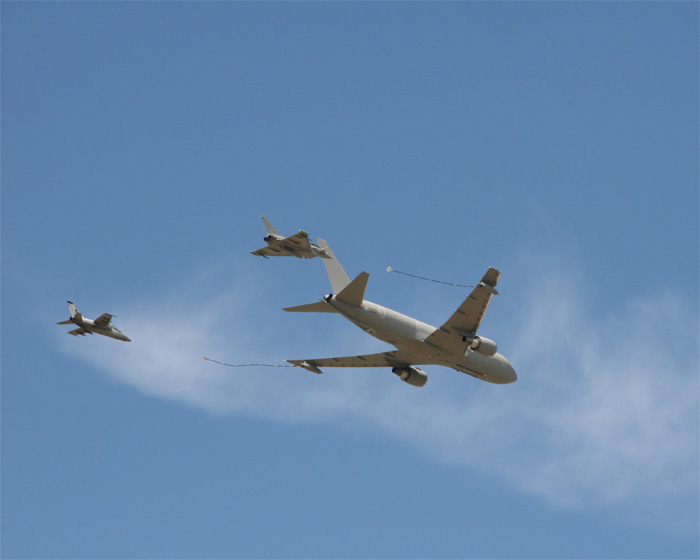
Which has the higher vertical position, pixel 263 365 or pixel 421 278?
pixel 421 278

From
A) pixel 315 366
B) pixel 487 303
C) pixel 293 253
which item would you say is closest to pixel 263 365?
pixel 315 366

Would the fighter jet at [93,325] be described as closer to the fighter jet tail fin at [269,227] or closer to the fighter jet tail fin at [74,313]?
the fighter jet tail fin at [74,313]

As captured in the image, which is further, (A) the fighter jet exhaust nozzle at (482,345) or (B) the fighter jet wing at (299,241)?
(A) the fighter jet exhaust nozzle at (482,345)

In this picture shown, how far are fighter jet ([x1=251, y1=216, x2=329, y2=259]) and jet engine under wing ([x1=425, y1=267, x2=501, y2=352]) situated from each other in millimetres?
8776

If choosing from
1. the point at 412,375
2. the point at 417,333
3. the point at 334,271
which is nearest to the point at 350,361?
the point at 412,375

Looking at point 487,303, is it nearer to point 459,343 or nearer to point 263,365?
point 459,343

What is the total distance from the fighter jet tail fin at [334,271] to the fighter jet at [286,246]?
762 centimetres

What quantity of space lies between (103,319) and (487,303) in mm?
25940

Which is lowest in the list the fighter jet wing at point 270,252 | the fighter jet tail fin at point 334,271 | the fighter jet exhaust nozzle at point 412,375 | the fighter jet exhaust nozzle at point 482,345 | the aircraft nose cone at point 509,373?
the fighter jet wing at point 270,252

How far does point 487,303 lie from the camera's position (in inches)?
1825

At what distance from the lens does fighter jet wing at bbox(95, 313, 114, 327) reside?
57062mm

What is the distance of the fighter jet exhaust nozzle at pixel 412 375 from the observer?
57.2 metres

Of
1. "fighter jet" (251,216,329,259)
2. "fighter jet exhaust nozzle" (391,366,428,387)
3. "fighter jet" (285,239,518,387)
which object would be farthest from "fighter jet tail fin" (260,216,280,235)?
"fighter jet exhaust nozzle" (391,366,428,387)

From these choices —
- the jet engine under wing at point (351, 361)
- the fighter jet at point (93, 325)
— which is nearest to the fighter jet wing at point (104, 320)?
the fighter jet at point (93, 325)
